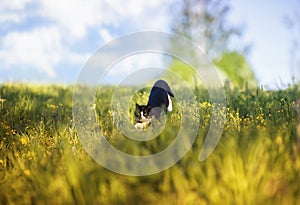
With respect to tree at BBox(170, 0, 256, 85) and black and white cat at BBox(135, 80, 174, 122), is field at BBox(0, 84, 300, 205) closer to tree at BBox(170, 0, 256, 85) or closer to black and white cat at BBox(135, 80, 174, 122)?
black and white cat at BBox(135, 80, 174, 122)

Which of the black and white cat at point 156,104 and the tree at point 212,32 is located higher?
the tree at point 212,32

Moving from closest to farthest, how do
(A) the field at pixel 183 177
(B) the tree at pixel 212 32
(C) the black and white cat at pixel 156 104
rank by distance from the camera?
(A) the field at pixel 183 177 < (C) the black and white cat at pixel 156 104 < (B) the tree at pixel 212 32

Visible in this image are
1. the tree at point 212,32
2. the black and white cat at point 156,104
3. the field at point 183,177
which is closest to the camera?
the field at point 183,177

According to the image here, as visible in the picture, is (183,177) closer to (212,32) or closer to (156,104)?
(156,104)

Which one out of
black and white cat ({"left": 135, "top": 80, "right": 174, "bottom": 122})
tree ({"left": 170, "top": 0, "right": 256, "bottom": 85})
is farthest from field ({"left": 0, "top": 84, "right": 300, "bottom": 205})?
tree ({"left": 170, "top": 0, "right": 256, "bottom": 85})

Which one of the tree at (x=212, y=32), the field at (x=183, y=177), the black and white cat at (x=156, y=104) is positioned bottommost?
the field at (x=183, y=177)

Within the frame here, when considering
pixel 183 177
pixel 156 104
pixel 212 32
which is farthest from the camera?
pixel 212 32

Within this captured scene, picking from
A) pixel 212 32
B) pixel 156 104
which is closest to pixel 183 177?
pixel 156 104

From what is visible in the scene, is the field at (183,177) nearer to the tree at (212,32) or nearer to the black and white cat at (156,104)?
the black and white cat at (156,104)

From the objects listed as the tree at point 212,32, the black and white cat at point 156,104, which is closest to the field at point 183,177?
the black and white cat at point 156,104

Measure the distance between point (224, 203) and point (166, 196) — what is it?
1.60ft

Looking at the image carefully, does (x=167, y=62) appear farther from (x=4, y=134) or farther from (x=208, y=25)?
(x=4, y=134)

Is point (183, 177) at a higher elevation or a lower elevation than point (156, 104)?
lower

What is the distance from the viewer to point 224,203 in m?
3.32
